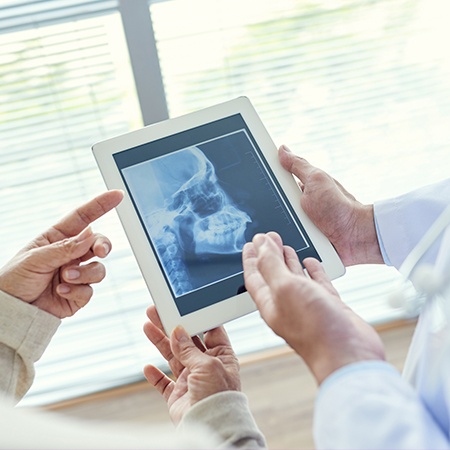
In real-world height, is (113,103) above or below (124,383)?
above

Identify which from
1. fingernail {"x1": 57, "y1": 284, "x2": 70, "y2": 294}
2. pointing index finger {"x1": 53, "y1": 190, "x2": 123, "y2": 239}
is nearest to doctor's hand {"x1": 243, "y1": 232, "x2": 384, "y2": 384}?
pointing index finger {"x1": 53, "y1": 190, "x2": 123, "y2": 239}

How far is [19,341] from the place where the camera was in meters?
0.97

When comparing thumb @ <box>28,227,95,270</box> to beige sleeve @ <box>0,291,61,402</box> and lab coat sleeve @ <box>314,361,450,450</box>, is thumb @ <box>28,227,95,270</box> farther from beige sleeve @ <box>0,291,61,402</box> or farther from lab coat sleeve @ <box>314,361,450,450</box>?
lab coat sleeve @ <box>314,361,450,450</box>

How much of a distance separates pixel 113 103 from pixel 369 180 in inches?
33.5

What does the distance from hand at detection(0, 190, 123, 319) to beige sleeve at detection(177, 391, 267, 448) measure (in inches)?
12.5

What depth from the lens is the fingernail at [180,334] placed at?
90 cm

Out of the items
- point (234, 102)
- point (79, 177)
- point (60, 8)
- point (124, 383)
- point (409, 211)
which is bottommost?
point (124, 383)

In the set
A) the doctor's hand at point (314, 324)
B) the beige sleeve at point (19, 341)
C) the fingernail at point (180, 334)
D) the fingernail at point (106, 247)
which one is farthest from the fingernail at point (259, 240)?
the beige sleeve at point (19, 341)

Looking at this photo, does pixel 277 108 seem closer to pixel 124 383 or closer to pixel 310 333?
pixel 124 383

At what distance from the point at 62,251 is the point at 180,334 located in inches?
9.9

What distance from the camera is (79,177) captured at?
1864 millimetres

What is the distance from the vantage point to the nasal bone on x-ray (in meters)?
0.97

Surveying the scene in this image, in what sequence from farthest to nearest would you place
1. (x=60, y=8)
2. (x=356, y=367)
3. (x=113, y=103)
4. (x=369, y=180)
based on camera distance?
(x=369, y=180)
(x=113, y=103)
(x=60, y=8)
(x=356, y=367)

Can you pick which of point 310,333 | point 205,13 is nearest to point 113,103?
point 205,13
